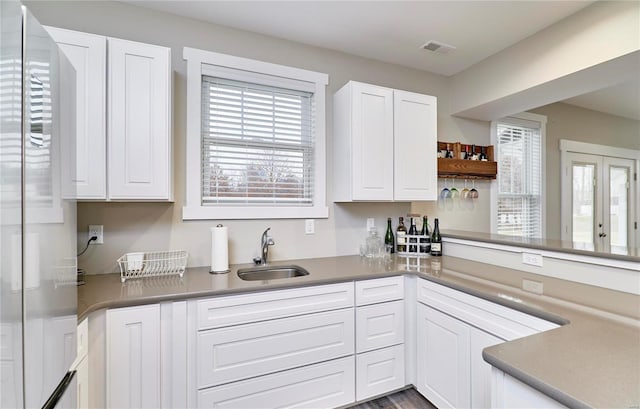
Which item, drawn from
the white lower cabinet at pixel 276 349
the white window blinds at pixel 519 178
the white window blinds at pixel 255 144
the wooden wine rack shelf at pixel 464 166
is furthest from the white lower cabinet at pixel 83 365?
the white window blinds at pixel 519 178

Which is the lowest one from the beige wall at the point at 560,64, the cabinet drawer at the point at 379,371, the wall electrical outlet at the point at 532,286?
the cabinet drawer at the point at 379,371

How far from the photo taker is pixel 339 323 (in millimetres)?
1869

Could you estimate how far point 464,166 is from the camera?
3.00m

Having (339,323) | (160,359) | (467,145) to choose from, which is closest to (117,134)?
(160,359)

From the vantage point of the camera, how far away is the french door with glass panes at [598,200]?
3.80 meters

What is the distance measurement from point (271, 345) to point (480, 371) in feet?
3.66

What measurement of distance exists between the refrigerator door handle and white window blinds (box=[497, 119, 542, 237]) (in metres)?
3.64

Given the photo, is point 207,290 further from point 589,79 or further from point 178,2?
point 589,79

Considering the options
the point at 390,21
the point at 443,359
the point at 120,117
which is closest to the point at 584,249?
the point at 443,359

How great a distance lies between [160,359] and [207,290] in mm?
385

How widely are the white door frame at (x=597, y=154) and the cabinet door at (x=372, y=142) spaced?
2793mm

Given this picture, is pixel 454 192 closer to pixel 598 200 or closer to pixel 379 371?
pixel 379 371

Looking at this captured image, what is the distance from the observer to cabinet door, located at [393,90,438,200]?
2424 millimetres

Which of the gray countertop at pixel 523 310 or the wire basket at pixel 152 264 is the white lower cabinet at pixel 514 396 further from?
the wire basket at pixel 152 264
